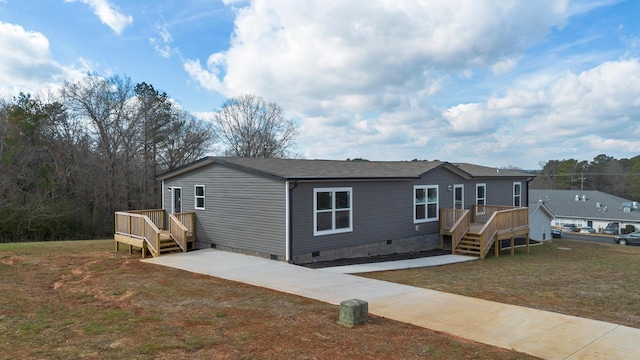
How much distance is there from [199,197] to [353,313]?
33.0ft

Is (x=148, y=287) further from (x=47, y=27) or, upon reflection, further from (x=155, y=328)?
(x=47, y=27)

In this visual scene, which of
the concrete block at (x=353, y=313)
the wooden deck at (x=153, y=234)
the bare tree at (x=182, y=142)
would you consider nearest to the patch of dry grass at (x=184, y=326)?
the concrete block at (x=353, y=313)

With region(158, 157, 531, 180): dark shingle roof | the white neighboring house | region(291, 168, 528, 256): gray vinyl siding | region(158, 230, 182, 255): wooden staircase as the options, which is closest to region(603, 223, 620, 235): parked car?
the white neighboring house

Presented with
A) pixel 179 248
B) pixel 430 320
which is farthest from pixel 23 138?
pixel 430 320

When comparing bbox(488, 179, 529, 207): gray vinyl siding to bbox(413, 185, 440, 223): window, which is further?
bbox(488, 179, 529, 207): gray vinyl siding

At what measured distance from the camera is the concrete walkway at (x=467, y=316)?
5.58m

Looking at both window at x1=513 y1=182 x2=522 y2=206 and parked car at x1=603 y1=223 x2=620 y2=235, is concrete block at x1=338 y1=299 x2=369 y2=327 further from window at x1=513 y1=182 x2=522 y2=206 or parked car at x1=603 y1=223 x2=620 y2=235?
parked car at x1=603 y1=223 x2=620 y2=235

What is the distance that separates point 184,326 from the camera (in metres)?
6.14

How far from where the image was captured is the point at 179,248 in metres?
13.6

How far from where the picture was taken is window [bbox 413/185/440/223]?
54.9 feet

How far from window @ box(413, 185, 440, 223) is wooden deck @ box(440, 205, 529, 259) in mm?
453

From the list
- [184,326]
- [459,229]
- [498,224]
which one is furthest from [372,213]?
[184,326]

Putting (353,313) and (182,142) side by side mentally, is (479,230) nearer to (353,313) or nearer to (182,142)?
(353,313)

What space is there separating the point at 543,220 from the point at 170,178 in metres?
26.9
